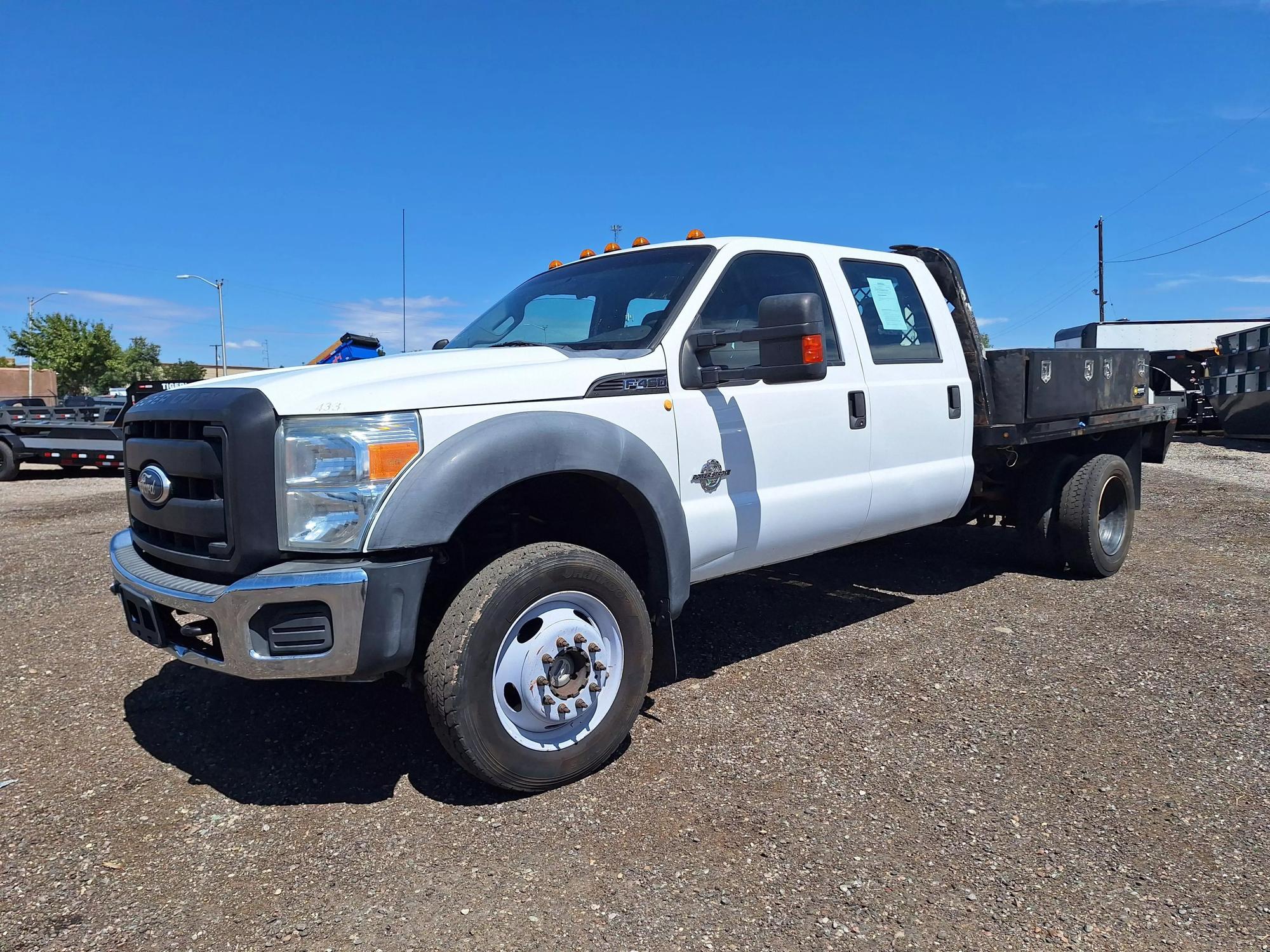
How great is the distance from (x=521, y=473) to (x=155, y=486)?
4.15 feet

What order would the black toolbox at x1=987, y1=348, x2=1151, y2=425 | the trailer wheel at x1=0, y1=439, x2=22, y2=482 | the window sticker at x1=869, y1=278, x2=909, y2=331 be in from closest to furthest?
the window sticker at x1=869, y1=278, x2=909, y2=331 → the black toolbox at x1=987, y1=348, x2=1151, y2=425 → the trailer wheel at x1=0, y1=439, x2=22, y2=482

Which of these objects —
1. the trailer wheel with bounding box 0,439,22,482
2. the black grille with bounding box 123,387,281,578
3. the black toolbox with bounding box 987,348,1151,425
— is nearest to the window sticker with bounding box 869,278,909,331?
the black toolbox with bounding box 987,348,1151,425

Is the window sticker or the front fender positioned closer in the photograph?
the front fender

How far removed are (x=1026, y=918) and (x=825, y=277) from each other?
2.92 metres

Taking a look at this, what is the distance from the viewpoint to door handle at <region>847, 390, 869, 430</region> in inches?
167

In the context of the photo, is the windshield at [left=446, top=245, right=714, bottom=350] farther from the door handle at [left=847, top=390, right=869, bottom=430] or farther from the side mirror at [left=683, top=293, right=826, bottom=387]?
the door handle at [left=847, top=390, right=869, bottom=430]

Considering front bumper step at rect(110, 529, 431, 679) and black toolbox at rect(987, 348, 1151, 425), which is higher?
black toolbox at rect(987, 348, 1151, 425)

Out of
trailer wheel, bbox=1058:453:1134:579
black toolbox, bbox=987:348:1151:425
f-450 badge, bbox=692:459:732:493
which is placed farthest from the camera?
trailer wheel, bbox=1058:453:1134:579

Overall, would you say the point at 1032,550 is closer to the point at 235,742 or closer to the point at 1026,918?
the point at 1026,918

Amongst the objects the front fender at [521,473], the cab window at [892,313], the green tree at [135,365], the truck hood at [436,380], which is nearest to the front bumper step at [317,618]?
the front fender at [521,473]

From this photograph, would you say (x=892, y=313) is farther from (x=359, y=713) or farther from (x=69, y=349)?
(x=69, y=349)

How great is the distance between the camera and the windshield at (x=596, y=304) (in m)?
3.78

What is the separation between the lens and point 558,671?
316cm

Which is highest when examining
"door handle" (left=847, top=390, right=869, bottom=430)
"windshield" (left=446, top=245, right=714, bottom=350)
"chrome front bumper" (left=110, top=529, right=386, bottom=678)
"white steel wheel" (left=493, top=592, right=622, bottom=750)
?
"windshield" (left=446, top=245, right=714, bottom=350)
